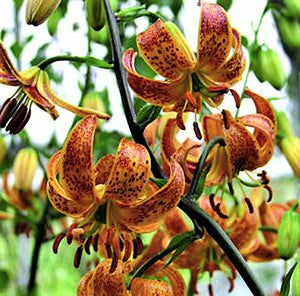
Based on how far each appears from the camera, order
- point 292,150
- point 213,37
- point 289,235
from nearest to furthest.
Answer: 1. point 213,37
2. point 289,235
3. point 292,150

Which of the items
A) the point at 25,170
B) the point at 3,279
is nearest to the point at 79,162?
the point at 25,170

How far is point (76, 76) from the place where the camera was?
4.77 ft

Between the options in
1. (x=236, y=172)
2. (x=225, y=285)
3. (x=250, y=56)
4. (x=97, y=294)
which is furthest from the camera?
(x=225, y=285)

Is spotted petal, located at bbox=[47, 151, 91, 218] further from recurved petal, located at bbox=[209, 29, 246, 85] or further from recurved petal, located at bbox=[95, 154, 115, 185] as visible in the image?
recurved petal, located at bbox=[209, 29, 246, 85]

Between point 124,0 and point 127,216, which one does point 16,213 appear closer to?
point 124,0

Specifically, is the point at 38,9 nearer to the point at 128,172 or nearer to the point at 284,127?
the point at 128,172

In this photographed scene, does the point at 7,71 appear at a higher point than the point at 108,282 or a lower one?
higher

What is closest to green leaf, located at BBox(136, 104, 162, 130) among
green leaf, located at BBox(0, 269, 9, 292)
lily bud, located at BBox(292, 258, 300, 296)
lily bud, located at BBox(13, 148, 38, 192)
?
lily bud, located at BBox(292, 258, 300, 296)

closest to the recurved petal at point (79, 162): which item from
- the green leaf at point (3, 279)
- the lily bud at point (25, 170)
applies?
the lily bud at point (25, 170)

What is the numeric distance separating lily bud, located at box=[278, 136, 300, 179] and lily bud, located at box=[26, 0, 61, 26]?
18.7 inches

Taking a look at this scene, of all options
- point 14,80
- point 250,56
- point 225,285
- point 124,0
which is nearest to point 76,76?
point 124,0

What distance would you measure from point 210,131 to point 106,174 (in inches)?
7.9

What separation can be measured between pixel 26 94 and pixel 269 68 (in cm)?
36

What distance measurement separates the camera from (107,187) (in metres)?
0.81
